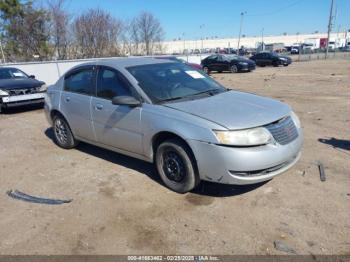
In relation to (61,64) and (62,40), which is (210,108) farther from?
(62,40)

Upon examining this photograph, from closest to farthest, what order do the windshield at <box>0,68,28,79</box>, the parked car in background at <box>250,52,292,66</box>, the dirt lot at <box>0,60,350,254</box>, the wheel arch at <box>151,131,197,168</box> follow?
the dirt lot at <box>0,60,350,254</box> → the wheel arch at <box>151,131,197,168</box> → the windshield at <box>0,68,28,79</box> → the parked car in background at <box>250,52,292,66</box>

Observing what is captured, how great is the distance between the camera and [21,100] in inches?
396

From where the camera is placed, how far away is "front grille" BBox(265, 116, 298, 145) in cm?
383

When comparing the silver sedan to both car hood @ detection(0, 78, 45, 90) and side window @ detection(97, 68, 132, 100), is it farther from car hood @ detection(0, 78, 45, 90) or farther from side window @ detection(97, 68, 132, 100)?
car hood @ detection(0, 78, 45, 90)

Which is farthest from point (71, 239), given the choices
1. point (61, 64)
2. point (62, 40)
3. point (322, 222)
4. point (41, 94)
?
point (62, 40)

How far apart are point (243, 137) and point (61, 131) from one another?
390cm

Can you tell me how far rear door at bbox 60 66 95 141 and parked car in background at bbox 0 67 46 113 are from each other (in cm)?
482

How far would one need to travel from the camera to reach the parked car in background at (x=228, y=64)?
24.2 m

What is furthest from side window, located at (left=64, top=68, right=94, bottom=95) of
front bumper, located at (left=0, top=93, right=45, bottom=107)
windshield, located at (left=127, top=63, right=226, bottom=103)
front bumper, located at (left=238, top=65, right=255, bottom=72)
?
front bumper, located at (left=238, top=65, right=255, bottom=72)

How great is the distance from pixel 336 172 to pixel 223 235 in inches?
89.7

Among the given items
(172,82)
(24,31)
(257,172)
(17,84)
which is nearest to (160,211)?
(257,172)

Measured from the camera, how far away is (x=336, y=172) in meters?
4.67

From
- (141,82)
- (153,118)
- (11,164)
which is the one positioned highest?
(141,82)

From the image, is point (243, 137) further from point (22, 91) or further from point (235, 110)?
point (22, 91)
